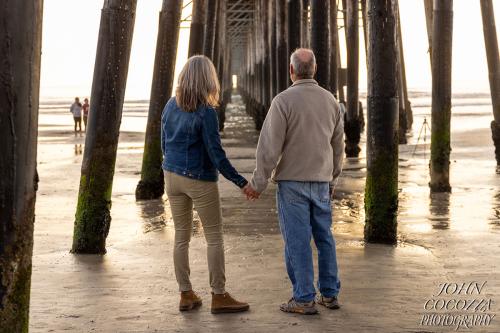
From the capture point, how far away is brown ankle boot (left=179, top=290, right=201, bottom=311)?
5.19 meters

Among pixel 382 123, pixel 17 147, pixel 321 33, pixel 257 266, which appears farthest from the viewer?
pixel 321 33

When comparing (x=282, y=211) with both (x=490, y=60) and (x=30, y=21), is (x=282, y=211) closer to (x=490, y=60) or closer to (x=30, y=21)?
(x=30, y=21)

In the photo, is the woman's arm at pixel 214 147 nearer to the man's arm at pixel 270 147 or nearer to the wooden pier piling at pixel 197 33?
the man's arm at pixel 270 147

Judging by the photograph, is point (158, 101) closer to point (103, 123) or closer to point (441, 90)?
point (441, 90)

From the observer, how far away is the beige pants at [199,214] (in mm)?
5109

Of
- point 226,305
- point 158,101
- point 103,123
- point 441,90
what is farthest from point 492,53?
point 226,305

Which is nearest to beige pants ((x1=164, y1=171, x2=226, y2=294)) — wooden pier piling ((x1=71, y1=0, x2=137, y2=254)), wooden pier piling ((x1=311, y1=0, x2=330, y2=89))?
wooden pier piling ((x1=71, y1=0, x2=137, y2=254))

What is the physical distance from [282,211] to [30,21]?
6.91 feet

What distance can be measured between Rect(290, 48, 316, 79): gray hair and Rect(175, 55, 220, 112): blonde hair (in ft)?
1.42

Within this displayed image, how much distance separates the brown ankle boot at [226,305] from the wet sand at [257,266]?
0.06 metres

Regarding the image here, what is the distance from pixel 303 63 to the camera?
5.15 meters

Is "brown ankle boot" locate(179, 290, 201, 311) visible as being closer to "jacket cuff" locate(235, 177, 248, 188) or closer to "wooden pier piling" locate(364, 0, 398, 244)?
"jacket cuff" locate(235, 177, 248, 188)

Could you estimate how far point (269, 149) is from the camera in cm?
506

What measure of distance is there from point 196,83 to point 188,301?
3.79ft
